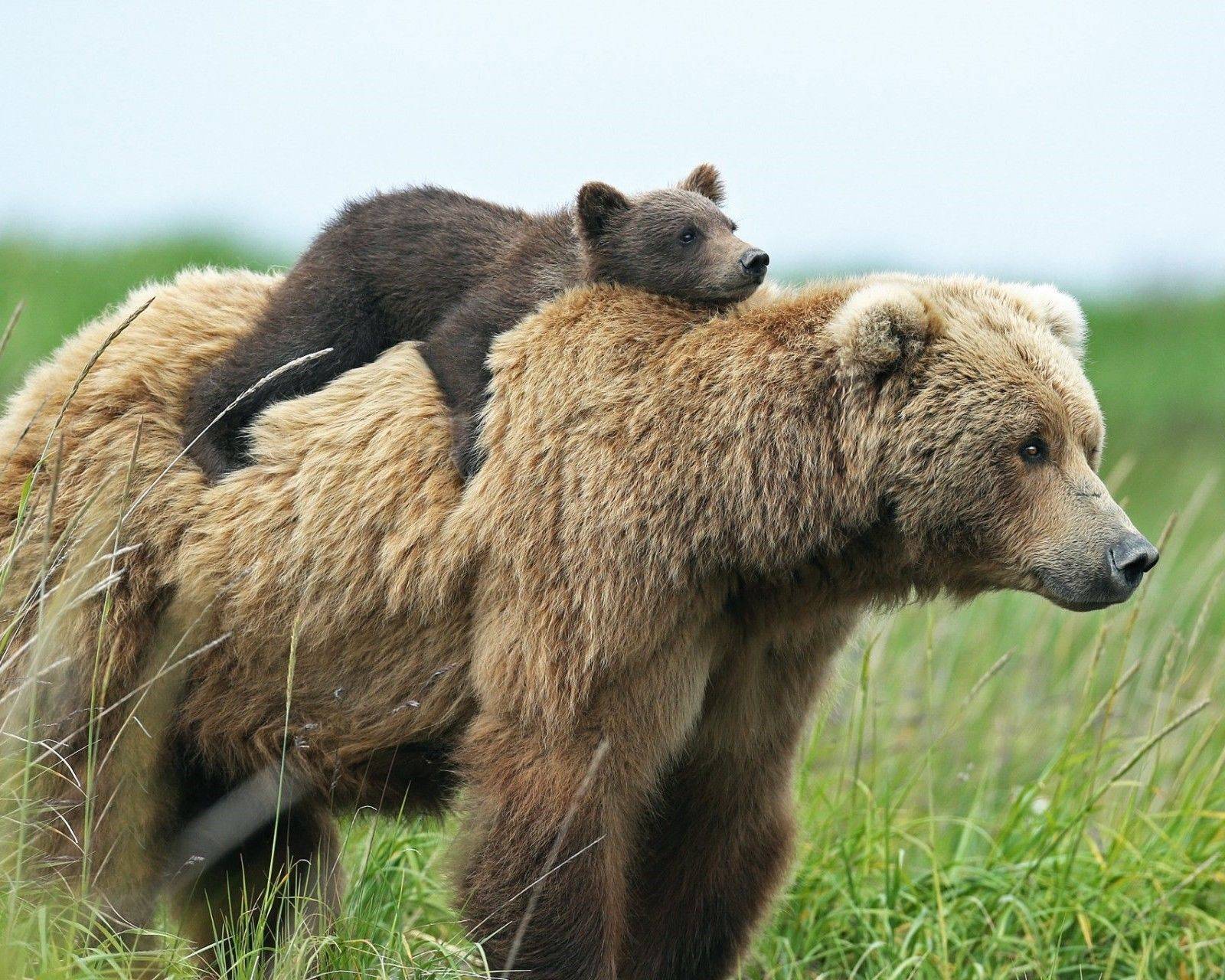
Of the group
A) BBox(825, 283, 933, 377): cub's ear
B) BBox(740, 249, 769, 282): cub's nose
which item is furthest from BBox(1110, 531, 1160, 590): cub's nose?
BBox(740, 249, 769, 282): cub's nose

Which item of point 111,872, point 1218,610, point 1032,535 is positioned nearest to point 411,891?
point 111,872

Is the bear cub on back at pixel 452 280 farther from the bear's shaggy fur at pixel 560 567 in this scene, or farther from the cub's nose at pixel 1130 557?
the cub's nose at pixel 1130 557

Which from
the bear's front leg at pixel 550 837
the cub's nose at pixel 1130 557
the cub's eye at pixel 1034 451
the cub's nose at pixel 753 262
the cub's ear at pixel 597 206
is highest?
the cub's ear at pixel 597 206

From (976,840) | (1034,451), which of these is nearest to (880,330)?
(1034,451)

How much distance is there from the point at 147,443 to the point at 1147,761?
4.05m

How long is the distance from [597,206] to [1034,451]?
143cm

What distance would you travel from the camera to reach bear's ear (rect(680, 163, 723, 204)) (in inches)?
188

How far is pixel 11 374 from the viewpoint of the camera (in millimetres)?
9703

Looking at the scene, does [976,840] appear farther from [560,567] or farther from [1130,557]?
[560,567]

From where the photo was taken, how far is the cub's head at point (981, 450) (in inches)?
152

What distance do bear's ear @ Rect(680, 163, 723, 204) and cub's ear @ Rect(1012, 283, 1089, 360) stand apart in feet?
3.44

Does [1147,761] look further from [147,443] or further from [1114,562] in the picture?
[147,443]

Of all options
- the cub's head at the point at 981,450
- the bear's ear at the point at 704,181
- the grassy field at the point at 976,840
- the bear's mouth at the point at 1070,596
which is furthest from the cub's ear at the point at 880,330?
the grassy field at the point at 976,840

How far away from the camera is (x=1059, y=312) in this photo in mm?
Answer: 4309
